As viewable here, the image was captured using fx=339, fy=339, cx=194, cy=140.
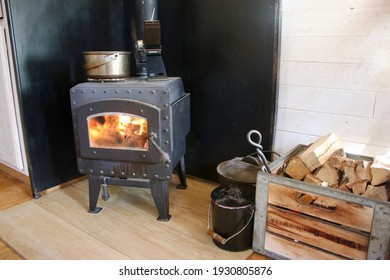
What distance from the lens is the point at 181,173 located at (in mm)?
2148

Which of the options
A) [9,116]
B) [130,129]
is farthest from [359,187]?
[9,116]

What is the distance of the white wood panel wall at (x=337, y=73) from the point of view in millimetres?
1552

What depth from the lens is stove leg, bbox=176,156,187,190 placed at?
6.95ft

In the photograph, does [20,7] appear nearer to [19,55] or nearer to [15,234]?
[19,55]

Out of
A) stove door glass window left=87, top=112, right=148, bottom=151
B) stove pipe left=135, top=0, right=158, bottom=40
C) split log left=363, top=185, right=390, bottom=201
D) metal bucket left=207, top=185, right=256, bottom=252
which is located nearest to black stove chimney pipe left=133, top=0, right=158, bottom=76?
stove pipe left=135, top=0, right=158, bottom=40

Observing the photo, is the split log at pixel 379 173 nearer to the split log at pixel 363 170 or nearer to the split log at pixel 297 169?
the split log at pixel 363 170

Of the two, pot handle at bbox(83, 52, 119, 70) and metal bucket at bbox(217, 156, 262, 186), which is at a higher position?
pot handle at bbox(83, 52, 119, 70)

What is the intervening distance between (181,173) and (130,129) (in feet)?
1.86

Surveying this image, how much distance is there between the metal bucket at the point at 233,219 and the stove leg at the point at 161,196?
0.96 feet

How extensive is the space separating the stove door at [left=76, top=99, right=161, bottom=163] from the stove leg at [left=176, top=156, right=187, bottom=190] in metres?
0.46

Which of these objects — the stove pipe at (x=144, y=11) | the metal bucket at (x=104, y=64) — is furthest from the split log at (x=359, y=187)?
the stove pipe at (x=144, y=11)

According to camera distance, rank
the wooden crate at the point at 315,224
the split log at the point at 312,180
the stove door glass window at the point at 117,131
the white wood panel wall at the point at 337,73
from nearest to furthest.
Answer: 1. the wooden crate at the point at 315,224
2. the split log at the point at 312,180
3. the white wood panel wall at the point at 337,73
4. the stove door glass window at the point at 117,131

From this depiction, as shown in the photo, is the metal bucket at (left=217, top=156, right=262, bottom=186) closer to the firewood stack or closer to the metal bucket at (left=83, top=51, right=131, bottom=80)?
the firewood stack

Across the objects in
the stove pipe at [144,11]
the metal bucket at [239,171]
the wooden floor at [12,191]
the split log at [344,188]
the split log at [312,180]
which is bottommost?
the wooden floor at [12,191]
